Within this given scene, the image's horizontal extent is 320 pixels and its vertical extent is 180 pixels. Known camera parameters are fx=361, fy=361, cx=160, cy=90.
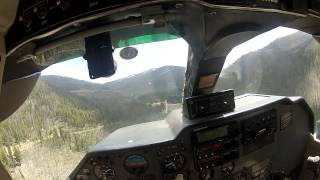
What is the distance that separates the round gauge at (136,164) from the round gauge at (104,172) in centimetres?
13

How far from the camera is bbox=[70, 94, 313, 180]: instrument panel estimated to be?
2742 mm

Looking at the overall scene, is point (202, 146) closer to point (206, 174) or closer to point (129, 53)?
point (206, 174)

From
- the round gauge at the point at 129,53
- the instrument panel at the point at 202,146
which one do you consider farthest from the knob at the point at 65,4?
the instrument panel at the point at 202,146

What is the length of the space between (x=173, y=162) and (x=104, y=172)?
534 mm

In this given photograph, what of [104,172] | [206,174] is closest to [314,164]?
[206,174]

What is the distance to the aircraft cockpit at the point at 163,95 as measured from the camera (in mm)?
1549

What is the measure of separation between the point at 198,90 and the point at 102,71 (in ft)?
5.25

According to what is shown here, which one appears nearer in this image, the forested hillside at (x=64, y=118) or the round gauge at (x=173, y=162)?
the forested hillside at (x=64, y=118)

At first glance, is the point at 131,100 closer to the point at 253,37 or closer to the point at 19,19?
the point at 253,37

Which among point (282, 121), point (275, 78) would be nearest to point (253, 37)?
point (275, 78)

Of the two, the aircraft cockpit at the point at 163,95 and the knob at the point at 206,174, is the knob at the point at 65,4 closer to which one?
the aircraft cockpit at the point at 163,95

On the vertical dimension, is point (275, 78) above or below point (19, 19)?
below

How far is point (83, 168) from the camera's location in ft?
8.93

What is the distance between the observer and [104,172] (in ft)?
9.08
